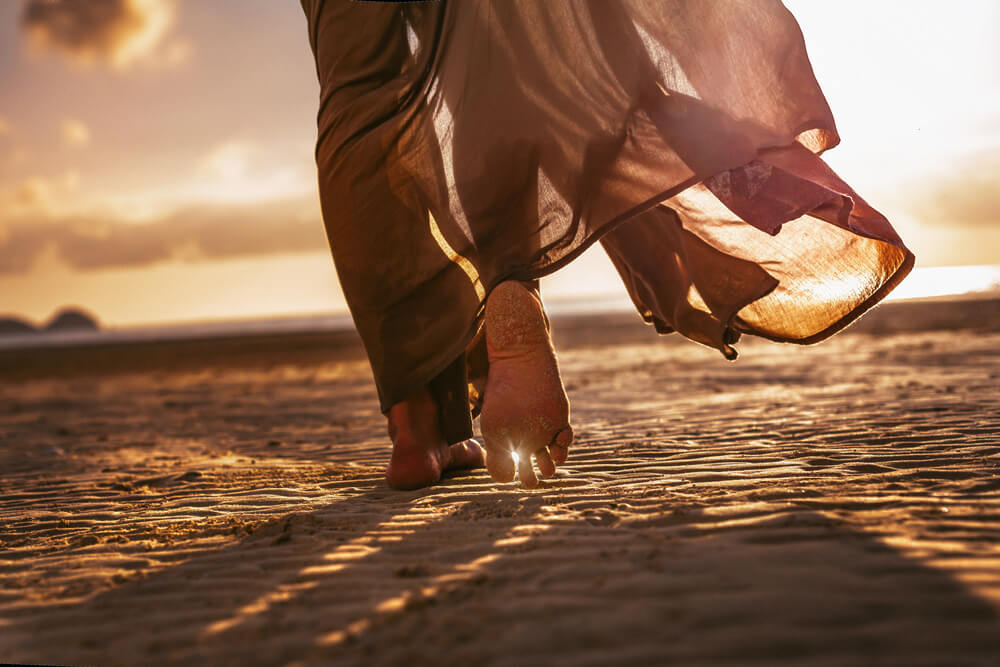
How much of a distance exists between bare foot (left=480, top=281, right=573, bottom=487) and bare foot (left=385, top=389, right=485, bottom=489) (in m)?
0.59

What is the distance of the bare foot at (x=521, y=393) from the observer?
229 centimetres

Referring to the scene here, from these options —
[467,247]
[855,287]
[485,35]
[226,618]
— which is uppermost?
[485,35]

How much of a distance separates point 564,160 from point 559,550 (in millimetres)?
1174

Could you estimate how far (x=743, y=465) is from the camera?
2807 millimetres

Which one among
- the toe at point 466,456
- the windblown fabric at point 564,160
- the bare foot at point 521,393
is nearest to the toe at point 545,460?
the bare foot at point 521,393

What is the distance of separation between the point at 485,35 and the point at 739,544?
5.59ft

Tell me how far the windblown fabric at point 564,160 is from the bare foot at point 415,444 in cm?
14

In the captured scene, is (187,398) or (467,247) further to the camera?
(187,398)

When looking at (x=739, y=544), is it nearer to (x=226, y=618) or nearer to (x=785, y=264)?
(x=226, y=618)

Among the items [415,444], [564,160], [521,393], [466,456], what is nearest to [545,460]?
[521,393]

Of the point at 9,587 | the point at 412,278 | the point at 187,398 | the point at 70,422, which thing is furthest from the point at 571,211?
the point at 187,398

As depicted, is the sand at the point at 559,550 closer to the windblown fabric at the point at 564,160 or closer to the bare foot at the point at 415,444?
the bare foot at the point at 415,444

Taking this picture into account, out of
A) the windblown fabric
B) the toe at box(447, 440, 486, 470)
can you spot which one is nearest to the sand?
the toe at box(447, 440, 486, 470)

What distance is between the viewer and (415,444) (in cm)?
293
